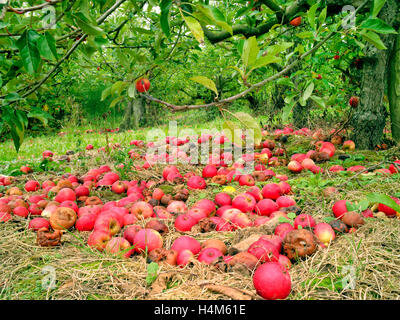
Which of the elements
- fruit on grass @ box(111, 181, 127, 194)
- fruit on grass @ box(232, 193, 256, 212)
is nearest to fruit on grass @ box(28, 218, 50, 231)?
fruit on grass @ box(111, 181, 127, 194)

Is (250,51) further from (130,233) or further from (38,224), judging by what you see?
(38,224)

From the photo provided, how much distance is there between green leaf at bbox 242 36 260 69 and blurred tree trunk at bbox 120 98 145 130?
10.5 m

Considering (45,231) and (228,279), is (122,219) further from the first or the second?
(228,279)

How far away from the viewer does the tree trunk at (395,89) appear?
3623 mm

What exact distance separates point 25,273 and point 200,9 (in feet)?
Answer: 5.67

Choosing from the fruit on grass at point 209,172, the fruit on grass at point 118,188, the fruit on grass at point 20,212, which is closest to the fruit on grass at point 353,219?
the fruit on grass at point 209,172

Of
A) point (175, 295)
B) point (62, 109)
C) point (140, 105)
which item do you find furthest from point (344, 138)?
point (62, 109)

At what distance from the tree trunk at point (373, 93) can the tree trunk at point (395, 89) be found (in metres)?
0.08

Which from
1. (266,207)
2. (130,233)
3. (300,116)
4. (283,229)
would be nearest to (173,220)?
(130,233)

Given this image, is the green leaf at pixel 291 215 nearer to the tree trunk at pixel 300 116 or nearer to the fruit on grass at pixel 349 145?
the fruit on grass at pixel 349 145

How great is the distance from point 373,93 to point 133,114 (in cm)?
1040

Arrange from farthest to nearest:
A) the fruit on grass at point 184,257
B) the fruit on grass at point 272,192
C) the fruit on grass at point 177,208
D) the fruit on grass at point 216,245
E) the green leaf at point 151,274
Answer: the fruit on grass at point 272,192, the fruit on grass at point 177,208, the fruit on grass at point 216,245, the fruit on grass at point 184,257, the green leaf at point 151,274
